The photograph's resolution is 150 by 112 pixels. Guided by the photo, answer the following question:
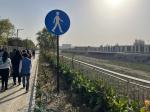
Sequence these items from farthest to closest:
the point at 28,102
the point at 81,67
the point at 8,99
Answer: the point at 81,67 → the point at 8,99 → the point at 28,102

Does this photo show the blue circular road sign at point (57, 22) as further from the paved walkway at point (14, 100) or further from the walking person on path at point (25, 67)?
the walking person on path at point (25, 67)

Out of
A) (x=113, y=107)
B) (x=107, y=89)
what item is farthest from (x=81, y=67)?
(x=113, y=107)

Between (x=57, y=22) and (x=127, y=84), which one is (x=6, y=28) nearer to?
(x=57, y=22)

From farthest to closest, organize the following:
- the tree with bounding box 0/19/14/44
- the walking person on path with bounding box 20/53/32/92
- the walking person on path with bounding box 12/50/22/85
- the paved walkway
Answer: the tree with bounding box 0/19/14/44
the walking person on path with bounding box 12/50/22/85
the walking person on path with bounding box 20/53/32/92
the paved walkway

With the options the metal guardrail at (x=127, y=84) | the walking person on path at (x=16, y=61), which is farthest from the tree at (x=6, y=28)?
the metal guardrail at (x=127, y=84)

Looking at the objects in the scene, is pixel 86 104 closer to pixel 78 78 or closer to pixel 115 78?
pixel 115 78

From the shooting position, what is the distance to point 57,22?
15008 millimetres

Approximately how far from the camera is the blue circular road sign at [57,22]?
14898mm

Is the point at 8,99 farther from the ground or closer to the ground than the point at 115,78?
closer to the ground

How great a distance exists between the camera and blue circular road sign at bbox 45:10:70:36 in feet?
48.9

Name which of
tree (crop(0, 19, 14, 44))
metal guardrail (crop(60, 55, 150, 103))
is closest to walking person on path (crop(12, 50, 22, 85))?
metal guardrail (crop(60, 55, 150, 103))

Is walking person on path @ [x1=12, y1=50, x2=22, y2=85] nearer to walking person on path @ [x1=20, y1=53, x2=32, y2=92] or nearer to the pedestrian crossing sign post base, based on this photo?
walking person on path @ [x1=20, y1=53, x2=32, y2=92]

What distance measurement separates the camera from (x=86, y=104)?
12.3 metres

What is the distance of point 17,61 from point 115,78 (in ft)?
30.8
